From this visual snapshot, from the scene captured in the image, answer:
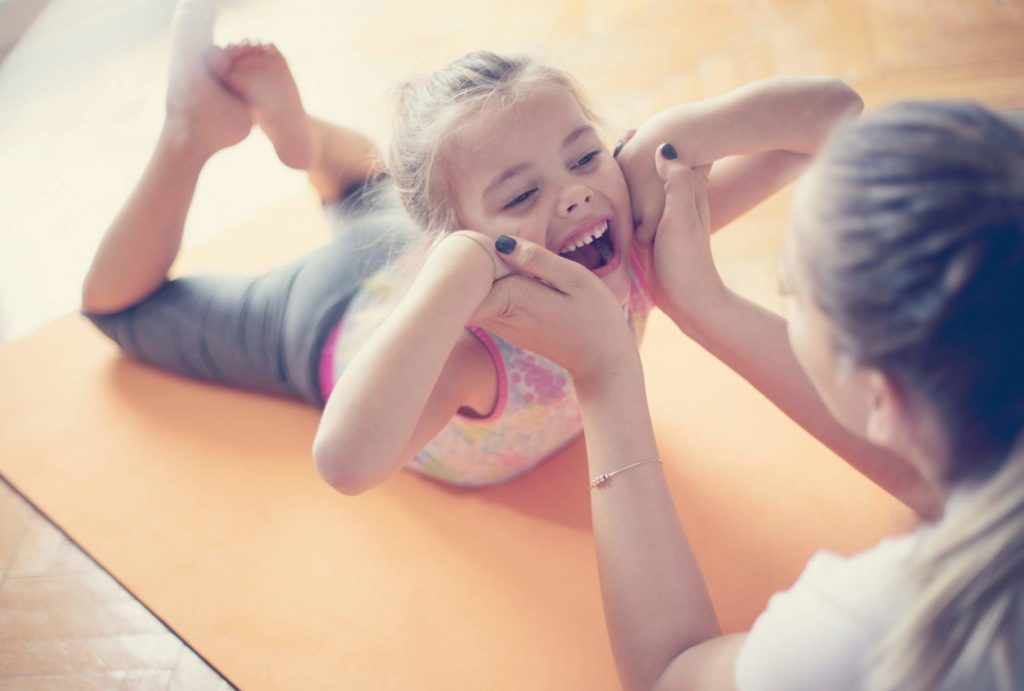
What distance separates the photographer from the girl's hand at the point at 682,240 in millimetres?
864

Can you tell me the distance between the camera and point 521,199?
2.80 ft

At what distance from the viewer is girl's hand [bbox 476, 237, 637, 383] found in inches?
29.9

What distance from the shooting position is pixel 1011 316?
15.9 inches

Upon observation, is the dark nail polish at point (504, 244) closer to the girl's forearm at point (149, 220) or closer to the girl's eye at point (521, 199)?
the girl's eye at point (521, 199)

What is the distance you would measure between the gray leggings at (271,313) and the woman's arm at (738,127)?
0.36 meters

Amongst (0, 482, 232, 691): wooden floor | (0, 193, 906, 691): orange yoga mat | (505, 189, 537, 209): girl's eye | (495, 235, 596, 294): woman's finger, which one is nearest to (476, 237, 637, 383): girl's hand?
(495, 235, 596, 294): woman's finger

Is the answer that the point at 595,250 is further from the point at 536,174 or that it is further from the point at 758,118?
the point at 758,118

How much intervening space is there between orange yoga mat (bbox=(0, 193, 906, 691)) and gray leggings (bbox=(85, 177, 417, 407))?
0.06m

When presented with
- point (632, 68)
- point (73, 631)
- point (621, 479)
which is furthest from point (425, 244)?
point (632, 68)

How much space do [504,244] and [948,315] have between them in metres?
0.43

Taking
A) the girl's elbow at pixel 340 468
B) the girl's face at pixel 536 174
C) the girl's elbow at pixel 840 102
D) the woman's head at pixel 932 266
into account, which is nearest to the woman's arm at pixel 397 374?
the girl's elbow at pixel 340 468

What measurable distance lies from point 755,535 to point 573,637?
0.90ft

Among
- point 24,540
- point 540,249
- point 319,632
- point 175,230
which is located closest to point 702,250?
point 540,249

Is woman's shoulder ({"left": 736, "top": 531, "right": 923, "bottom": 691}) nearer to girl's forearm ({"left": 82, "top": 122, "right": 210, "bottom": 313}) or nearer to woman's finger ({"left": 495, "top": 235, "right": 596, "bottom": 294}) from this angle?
woman's finger ({"left": 495, "top": 235, "right": 596, "bottom": 294})
